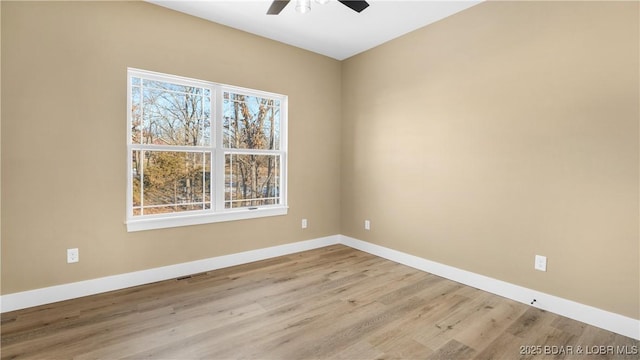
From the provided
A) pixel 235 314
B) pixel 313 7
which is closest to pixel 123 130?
pixel 235 314

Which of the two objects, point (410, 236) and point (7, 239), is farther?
point (410, 236)

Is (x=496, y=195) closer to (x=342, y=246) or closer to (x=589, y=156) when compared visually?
(x=589, y=156)

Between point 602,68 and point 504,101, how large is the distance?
667 mm

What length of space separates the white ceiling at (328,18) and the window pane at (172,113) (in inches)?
31.8

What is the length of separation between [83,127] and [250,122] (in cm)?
164

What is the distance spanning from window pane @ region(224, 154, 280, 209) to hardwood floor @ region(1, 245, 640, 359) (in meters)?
1.01

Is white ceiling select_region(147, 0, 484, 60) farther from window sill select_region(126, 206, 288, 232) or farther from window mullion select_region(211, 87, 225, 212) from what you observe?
window sill select_region(126, 206, 288, 232)

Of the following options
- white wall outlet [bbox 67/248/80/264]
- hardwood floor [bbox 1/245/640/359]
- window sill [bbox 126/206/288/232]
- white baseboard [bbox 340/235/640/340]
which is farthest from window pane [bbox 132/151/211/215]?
white baseboard [bbox 340/235/640/340]

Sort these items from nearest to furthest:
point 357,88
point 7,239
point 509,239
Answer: point 7,239 → point 509,239 → point 357,88

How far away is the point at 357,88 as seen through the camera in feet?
13.8

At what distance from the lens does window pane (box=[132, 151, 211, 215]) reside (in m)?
2.97

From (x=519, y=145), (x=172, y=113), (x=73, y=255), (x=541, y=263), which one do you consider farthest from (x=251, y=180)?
(x=541, y=263)

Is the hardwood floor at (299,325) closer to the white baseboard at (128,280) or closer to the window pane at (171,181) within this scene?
the white baseboard at (128,280)

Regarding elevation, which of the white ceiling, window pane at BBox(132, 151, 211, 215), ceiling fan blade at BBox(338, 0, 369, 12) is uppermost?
the white ceiling
